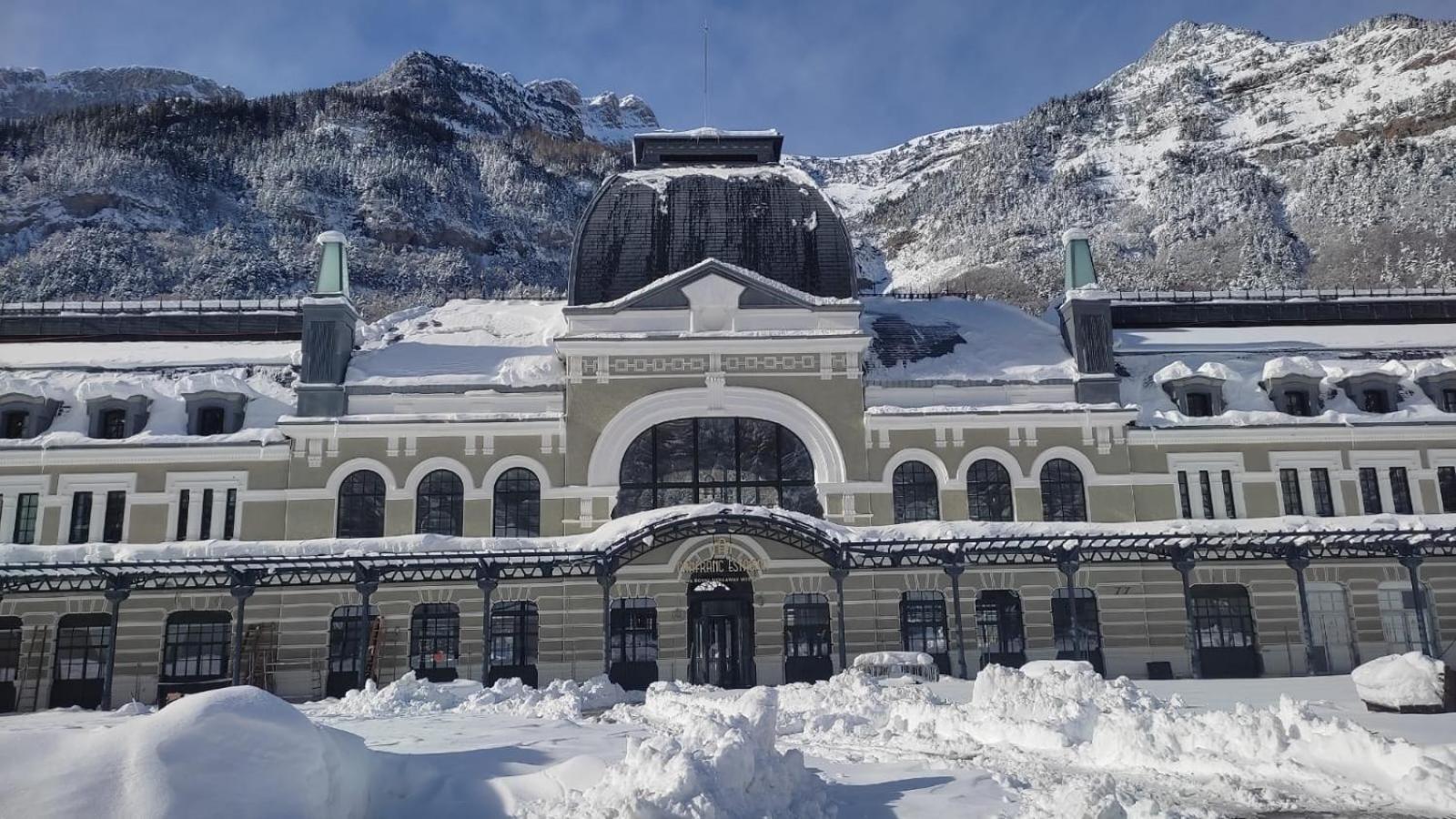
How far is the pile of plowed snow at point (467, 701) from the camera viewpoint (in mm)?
20250

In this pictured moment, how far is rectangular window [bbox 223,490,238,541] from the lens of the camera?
101ft

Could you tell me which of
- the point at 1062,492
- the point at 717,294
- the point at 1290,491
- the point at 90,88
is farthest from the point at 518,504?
the point at 90,88

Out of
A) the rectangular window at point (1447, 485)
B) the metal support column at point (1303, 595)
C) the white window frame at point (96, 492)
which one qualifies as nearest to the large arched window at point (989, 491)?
the metal support column at point (1303, 595)

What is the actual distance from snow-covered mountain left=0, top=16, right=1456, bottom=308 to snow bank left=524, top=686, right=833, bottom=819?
322ft

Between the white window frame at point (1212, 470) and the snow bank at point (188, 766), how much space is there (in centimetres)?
2869

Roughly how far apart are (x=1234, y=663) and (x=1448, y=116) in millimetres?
127338

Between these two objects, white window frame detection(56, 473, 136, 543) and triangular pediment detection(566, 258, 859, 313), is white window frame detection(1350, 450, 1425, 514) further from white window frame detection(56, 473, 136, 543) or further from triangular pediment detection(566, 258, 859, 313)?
white window frame detection(56, 473, 136, 543)

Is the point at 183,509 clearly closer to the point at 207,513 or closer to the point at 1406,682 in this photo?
the point at 207,513

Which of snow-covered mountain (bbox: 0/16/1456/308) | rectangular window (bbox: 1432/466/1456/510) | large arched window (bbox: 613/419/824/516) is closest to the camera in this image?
large arched window (bbox: 613/419/824/516)

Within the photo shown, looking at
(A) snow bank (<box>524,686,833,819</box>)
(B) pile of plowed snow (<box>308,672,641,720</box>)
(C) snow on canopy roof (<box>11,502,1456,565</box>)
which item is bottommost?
(B) pile of plowed snow (<box>308,672,641,720</box>)

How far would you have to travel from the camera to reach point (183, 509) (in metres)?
31.0

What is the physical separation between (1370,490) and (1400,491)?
0.94 metres

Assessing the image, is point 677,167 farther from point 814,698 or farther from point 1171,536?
point 814,698

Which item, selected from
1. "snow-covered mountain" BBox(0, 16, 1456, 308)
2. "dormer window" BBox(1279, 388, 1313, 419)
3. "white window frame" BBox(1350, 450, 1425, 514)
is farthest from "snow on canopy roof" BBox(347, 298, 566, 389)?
"snow-covered mountain" BBox(0, 16, 1456, 308)
